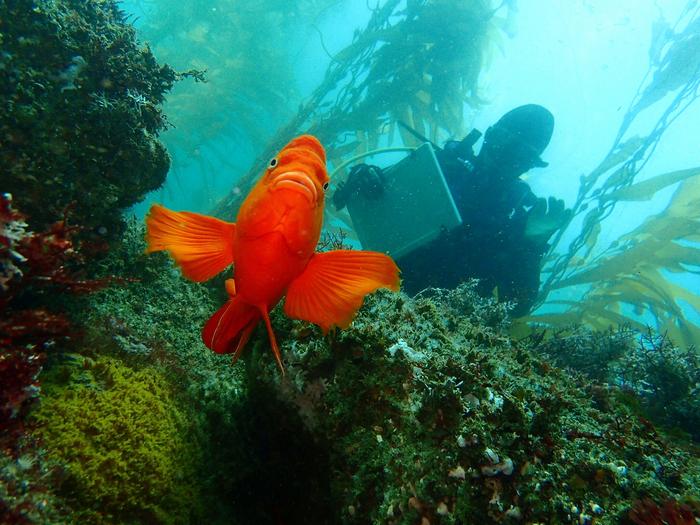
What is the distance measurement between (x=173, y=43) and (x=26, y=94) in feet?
66.2

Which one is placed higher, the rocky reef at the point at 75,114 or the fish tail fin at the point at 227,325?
the rocky reef at the point at 75,114

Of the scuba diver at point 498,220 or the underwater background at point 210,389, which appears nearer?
the underwater background at point 210,389

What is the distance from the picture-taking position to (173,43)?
18734 mm

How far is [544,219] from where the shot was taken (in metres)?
7.18

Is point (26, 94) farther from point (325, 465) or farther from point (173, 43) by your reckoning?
point (173, 43)

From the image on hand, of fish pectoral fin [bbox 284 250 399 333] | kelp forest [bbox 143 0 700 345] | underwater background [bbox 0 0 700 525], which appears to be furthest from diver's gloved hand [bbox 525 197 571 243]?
fish pectoral fin [bbox 284 250 399 333]

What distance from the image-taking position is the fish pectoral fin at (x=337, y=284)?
6.28ft

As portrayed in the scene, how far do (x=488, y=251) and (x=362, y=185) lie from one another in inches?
112

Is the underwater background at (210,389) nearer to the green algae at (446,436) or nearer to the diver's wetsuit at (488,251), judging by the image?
the green algae at (446,436)

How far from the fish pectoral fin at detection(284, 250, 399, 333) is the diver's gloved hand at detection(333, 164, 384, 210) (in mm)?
4776

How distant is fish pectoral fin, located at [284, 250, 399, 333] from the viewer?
1914 mm

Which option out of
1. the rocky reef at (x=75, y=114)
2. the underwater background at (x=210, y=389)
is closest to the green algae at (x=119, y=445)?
the underwater background at (x=210, y=389)

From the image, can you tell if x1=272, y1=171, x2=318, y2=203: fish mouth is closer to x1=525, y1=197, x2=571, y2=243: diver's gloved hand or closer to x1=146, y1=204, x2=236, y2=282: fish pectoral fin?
x1=146, y1=204, x2=236, y2=282: fish pectoral fin

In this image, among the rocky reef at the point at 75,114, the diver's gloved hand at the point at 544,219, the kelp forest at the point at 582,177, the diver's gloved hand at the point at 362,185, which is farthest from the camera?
the kelp forest at the point at 582,177
